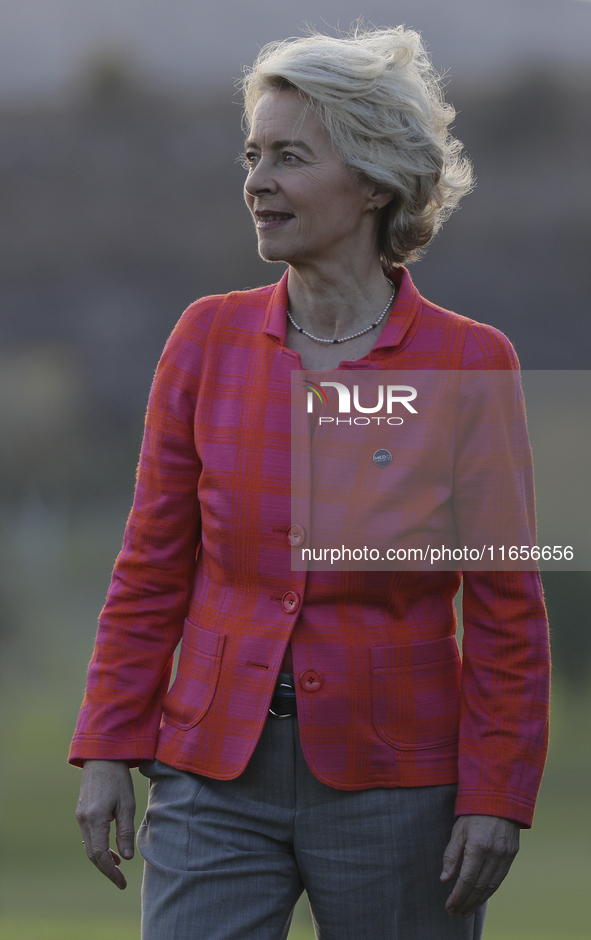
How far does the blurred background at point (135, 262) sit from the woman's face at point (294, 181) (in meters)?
1.20

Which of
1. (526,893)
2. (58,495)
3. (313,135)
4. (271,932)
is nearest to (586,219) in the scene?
(313,135)

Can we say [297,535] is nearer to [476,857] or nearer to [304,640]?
[304,640]

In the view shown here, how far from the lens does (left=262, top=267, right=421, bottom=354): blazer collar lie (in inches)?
52.6

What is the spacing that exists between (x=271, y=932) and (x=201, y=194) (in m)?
1.86

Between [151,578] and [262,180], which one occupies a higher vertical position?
[262,180]

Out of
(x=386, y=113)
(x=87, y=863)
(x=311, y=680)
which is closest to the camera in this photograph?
(x=311, y=680)

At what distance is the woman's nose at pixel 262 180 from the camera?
131 cm

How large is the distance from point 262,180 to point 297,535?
Answer: 498 millimetres

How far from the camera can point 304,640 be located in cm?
124

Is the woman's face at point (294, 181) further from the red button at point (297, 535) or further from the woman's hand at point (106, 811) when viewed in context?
the woman's hand at point (106, 811)

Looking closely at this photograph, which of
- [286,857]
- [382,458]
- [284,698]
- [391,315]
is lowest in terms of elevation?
[286,857]

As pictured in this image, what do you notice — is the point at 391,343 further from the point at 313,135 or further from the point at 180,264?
the point at 180,264

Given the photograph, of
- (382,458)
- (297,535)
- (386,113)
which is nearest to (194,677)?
(297,535)

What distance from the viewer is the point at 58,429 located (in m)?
2.45
